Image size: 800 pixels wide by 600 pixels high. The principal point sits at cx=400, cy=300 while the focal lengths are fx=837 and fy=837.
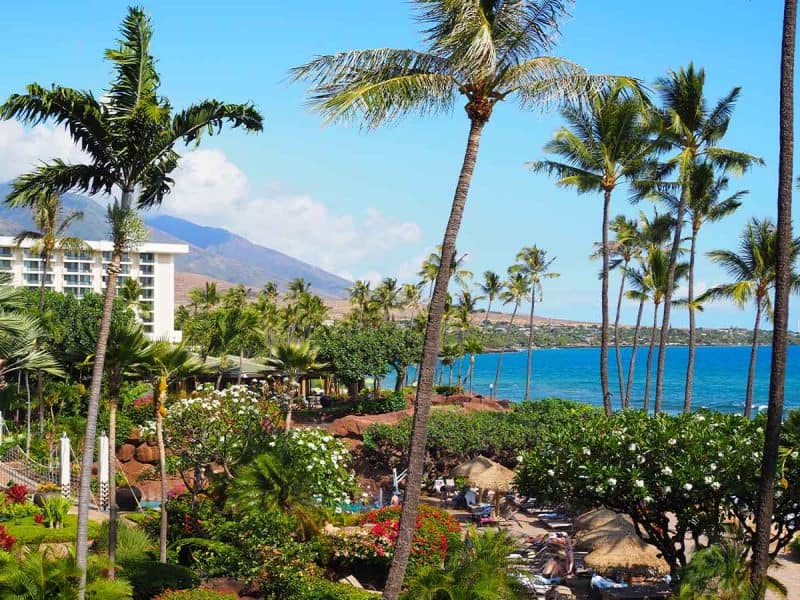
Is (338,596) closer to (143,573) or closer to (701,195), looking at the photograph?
(143,573)

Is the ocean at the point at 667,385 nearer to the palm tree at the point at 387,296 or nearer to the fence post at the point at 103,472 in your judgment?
the palm tree at the point at 387,296

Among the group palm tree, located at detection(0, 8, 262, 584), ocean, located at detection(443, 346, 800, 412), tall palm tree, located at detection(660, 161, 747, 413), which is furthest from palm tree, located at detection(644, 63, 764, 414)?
ocean, located at detection(443, 346, 800, 412)

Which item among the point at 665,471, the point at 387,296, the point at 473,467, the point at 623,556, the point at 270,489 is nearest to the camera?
the point at 665,471

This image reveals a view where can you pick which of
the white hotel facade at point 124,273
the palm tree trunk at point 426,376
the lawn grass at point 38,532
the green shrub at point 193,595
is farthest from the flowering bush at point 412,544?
the white hotel facade at point 124,273

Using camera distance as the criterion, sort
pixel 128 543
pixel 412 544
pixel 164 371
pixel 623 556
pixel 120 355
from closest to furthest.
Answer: pixel 120 355
pixel 412 544
pixel 164 371
pixel 128 543
pixel 623 556

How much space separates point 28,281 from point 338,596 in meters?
85.4

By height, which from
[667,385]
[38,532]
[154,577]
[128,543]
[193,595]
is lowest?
[667,385]

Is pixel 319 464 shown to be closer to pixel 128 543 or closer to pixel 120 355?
pixel 128 543

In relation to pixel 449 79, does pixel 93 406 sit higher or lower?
lower

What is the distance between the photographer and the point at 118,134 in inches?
479

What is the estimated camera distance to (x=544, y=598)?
16609 mm

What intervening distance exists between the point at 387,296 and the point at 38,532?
5947cm

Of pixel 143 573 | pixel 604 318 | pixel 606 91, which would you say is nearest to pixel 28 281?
pixel 604 318

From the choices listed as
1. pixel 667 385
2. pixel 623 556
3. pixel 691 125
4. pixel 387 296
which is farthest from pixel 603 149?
pixel 667 385
